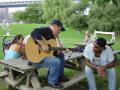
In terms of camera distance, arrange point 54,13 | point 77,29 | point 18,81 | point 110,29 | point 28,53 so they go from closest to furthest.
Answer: point 28,53, point 18,81, point 110,29, point 77,29, point 54,13

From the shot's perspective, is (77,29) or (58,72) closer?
(58,72)

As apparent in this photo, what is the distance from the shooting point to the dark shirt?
21.1 feet

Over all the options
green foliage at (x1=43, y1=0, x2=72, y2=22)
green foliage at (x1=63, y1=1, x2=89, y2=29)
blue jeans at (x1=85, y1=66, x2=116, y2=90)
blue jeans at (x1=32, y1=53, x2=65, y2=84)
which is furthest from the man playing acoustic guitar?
green foliage at (x1=43, y1=0, x2=72, y2=22)

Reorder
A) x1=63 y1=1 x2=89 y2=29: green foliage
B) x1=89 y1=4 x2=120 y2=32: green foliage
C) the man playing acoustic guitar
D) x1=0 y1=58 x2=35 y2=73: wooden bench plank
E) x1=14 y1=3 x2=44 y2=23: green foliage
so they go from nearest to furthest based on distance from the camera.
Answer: x1=0 y1=58 x2=35 y2=73: wooden bench plank → the man playing acoustic guitar → x1=89 y1=4 x2=120 y2=32: green foliage → x1=63 y1=1 x2=89 y2=29: green foliage → x1=14 y1=3 x2=44 y2=23: green foliage

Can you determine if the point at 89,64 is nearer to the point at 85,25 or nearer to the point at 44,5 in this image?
the point at 85,25

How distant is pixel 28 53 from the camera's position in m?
6.36

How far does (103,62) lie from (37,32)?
140 centimetres

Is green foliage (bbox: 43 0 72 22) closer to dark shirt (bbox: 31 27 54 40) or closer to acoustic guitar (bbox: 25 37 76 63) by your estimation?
dark shirt (bbox: 31 27 54 40)

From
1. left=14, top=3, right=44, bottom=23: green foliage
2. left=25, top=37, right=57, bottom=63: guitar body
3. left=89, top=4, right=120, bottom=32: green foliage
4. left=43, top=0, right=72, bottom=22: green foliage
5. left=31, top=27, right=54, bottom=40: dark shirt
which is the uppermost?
left=31, top=27, right=54, bottom=40: dark shirt

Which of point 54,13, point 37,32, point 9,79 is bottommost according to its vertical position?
point 54,13

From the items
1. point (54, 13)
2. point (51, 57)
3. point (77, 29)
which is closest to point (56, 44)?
point (51, 57)

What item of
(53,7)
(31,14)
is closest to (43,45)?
(53,7)

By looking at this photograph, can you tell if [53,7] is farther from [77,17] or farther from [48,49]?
[48,49]

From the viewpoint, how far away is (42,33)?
6531 millimetres
